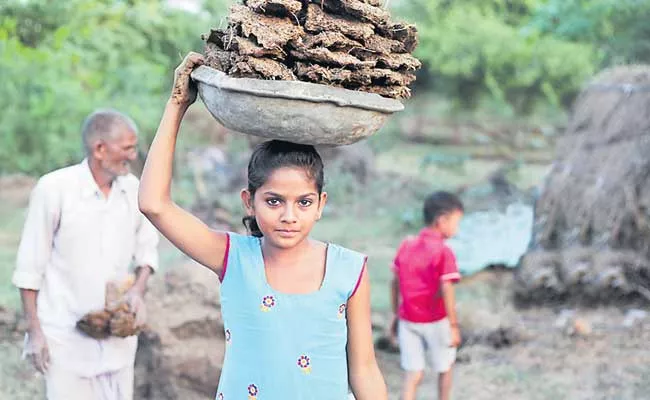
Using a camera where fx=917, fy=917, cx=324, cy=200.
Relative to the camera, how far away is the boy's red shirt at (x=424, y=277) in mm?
5172

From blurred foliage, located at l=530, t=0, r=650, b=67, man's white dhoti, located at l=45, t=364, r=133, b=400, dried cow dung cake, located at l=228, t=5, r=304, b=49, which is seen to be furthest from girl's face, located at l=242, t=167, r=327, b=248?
blurred foliage, located at l=530, t=0, r=650, b=67

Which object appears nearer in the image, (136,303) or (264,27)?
(264,27)

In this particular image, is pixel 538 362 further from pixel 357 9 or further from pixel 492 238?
pixel 357 9

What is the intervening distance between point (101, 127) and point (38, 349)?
96 cm

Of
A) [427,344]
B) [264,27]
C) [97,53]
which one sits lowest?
[427,344]

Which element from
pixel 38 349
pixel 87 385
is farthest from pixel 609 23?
pixel 38 349

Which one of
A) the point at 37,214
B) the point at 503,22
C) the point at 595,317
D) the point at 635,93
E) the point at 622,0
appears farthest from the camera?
the point at 503,22

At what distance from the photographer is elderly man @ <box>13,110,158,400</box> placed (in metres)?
3.83

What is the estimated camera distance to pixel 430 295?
206 inches

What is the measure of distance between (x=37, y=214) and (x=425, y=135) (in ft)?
67.5

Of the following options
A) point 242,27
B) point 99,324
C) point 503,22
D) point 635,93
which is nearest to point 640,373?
point 635,93

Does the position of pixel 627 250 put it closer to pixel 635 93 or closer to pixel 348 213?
pixel 635 93

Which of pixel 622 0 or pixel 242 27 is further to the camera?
pixel 622 0

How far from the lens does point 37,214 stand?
3822 mm
